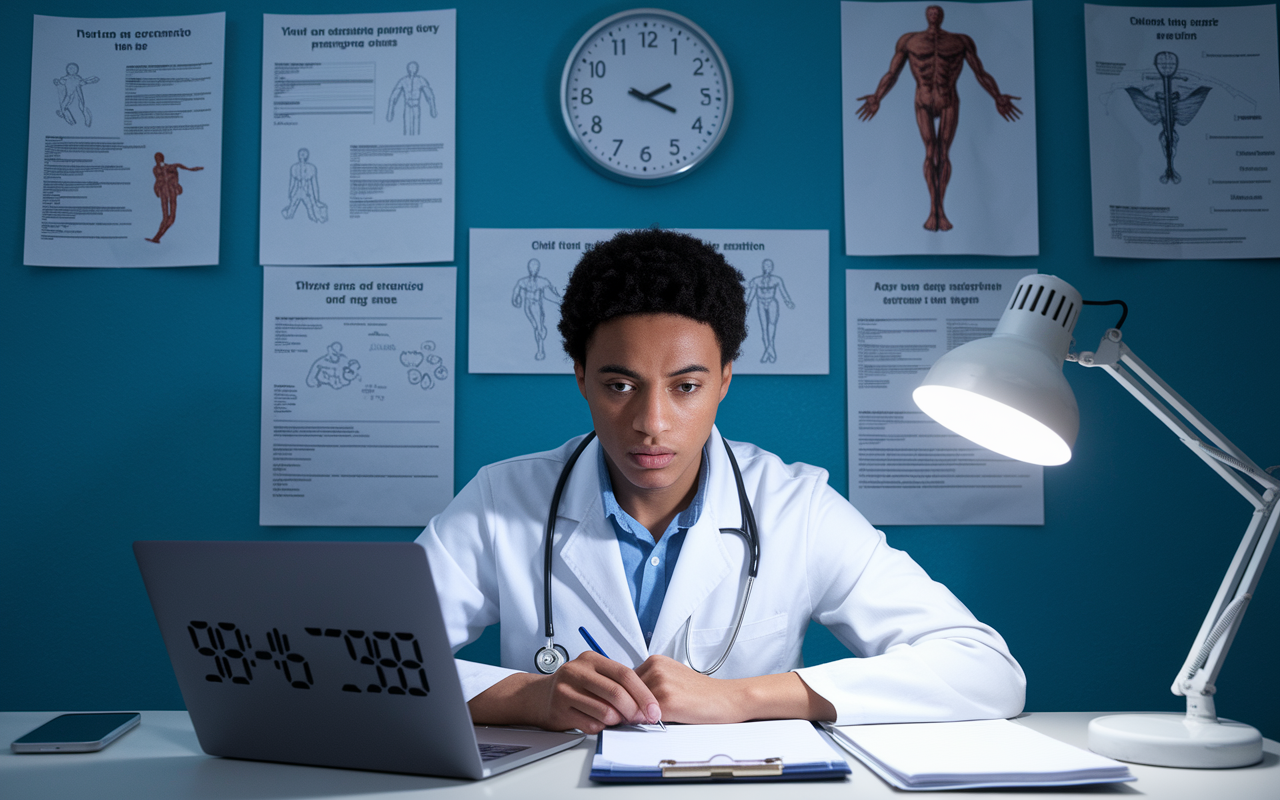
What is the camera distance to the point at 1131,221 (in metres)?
1.79

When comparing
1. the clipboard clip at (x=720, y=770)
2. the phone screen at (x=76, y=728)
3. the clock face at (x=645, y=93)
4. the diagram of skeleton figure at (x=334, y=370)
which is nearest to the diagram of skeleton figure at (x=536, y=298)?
the clock face at (x=645, y=93)

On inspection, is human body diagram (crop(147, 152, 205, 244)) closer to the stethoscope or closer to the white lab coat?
the white lab coat

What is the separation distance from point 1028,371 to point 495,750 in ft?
2.37

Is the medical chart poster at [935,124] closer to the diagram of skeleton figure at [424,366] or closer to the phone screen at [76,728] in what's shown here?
the diagram of skeleton figure at [424,366]

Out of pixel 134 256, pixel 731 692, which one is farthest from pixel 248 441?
pixel 731 692

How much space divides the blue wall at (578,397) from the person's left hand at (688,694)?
2.63 ft

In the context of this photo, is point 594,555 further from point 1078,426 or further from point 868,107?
point 868,107

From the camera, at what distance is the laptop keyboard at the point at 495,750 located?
891 millimetres

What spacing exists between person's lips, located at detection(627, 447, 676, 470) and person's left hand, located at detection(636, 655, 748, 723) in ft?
1.03

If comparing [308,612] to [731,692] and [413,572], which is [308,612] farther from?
[731,692]

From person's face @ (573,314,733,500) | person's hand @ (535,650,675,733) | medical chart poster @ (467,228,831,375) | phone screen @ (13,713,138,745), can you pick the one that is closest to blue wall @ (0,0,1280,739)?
medical chart poster @ (467,228,831,375)

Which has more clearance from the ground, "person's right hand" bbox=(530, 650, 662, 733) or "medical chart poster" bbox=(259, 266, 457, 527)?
"medical chart poster" bbox=(259, 266, 457, 527)

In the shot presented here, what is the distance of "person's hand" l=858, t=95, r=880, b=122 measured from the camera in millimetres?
1812

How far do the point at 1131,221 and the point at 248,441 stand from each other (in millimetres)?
1953
